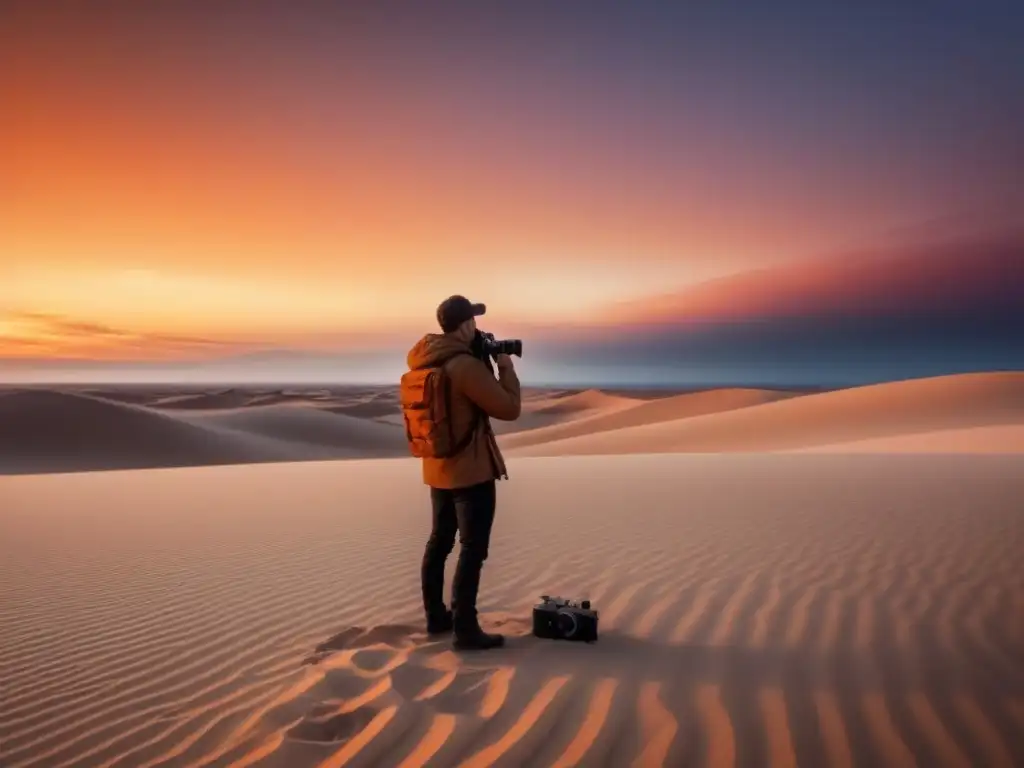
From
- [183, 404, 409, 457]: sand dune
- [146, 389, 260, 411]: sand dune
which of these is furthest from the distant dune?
[146, 389, 260, 411]: sand dune

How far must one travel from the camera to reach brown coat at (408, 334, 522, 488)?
4.00 meters

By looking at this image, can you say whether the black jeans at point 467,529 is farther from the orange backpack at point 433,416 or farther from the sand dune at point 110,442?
the sand dune at point 110,442

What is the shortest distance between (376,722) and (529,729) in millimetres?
731

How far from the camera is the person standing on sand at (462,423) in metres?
4.04

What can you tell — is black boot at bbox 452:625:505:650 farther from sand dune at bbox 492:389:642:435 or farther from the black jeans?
sand dune at bbox 492:389:642:435

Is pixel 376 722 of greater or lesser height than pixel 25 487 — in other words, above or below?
below

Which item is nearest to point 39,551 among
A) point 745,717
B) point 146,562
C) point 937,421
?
point 146,562

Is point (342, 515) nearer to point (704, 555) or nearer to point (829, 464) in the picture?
point (704, 555)

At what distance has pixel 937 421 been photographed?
89.8 feet

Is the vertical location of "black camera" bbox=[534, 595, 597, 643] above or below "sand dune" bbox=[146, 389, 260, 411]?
below

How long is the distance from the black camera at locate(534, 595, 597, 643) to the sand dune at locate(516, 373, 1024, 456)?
21.5 metres

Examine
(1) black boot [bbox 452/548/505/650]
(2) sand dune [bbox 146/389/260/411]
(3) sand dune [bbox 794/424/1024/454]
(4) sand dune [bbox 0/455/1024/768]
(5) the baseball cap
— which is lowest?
(4) sand dune [bbox 0/455/1024/768]

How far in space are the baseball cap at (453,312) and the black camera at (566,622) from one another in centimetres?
191

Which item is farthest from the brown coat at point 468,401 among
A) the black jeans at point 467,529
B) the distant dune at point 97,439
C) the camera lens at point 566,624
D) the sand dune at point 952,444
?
the distant dune at point 97,439
